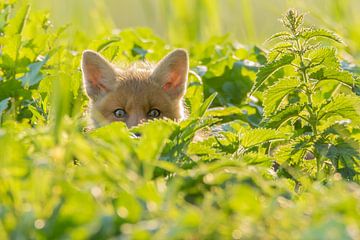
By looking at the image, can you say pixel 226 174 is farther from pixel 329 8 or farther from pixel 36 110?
pixel 329 8

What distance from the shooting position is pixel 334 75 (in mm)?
3465

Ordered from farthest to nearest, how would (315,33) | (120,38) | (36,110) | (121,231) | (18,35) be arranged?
(120,38), (18,35), (36,110), (315,33), (121,231)

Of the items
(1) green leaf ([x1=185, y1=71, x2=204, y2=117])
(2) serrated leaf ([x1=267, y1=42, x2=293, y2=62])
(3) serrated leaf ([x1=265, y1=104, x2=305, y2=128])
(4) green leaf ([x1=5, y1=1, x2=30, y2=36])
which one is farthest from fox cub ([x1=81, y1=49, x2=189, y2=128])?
(3) serrated leaf ([x1=265, y1=104, x2=305, y2=128])

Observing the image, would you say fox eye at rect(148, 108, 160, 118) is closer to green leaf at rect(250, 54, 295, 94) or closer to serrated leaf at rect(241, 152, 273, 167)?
green leaf at rect(250, 54, 295, 94)

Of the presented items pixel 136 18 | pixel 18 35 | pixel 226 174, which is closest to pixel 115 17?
pixel 136 18

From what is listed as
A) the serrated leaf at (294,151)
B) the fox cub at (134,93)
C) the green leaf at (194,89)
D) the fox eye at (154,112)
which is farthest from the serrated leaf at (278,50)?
the fox eye at (154,112)

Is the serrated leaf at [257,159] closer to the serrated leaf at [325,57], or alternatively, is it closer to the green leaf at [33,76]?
the serrated leaf at [325,57]

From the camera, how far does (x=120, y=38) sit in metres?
5.61

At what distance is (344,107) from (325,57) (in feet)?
0.74

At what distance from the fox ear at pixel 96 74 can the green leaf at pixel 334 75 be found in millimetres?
1978

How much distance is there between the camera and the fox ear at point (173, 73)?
542 cm

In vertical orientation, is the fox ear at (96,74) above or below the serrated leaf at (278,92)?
below

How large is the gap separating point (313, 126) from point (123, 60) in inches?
105

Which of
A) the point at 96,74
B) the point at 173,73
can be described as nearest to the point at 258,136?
the point at 173,73
